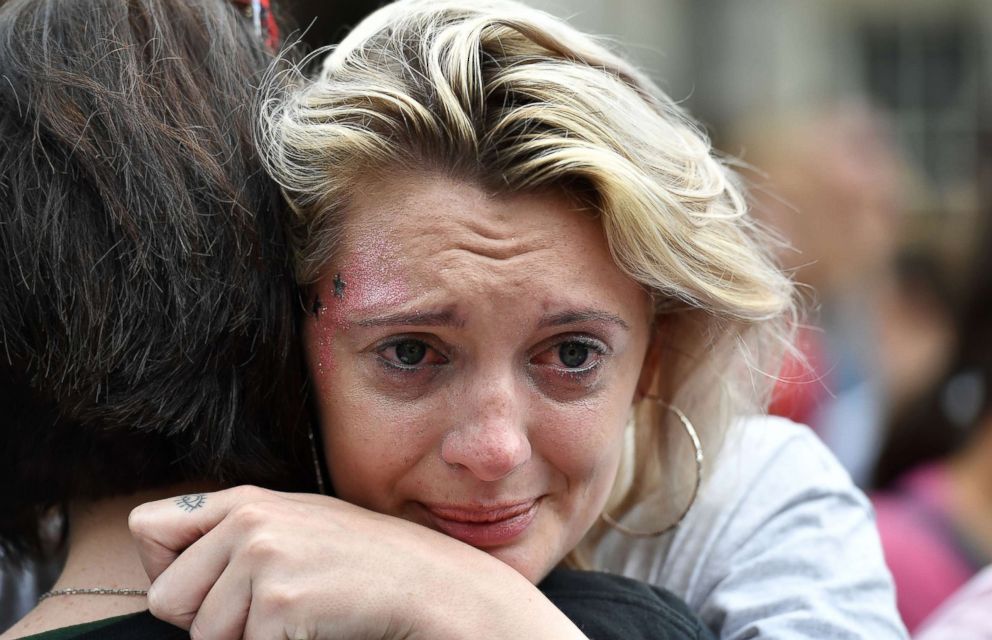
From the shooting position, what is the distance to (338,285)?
171 cm

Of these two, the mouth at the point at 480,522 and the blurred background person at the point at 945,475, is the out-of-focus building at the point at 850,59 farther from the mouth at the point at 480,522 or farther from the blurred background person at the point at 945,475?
the mouth at the point at 480,522

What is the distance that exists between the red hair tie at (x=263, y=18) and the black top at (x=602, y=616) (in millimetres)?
1111

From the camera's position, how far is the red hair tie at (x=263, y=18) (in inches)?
81.4

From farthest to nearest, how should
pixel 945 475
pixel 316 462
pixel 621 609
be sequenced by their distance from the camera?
pixel 945 475
pixel 316 462
pixel 621 609

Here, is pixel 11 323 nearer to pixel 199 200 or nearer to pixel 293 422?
pixel 199 200

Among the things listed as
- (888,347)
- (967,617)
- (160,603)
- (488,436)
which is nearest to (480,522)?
(488,436)

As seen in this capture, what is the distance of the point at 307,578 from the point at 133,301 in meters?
0.50

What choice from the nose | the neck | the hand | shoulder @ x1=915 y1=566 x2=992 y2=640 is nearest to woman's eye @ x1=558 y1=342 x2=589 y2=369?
the nose

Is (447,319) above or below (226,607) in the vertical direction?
above

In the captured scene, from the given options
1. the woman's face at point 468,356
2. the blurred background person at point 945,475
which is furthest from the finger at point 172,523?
the blurred background person at point 945,475

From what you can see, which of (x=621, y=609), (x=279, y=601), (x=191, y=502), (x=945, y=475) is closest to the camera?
(x=279, y=601)

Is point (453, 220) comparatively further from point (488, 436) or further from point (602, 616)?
point (602, 616)

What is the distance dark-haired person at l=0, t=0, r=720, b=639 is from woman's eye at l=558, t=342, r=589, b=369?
37 cm

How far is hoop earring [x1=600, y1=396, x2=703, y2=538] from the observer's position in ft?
7.20
